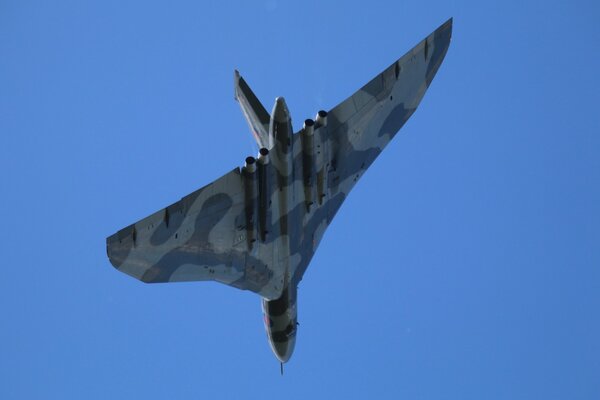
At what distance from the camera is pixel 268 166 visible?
22953 mm

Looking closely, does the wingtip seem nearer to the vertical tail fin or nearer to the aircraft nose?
the vertical tail fin

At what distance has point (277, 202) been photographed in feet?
80.0

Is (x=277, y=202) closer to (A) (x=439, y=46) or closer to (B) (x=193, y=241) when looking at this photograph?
(B) (x=193, y=241)

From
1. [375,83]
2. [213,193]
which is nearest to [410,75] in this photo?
[375,83]

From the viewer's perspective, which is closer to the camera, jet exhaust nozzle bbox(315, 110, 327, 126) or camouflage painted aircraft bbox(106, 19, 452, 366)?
camouflage painted aircraft bbox(106, 19, 452, 366)

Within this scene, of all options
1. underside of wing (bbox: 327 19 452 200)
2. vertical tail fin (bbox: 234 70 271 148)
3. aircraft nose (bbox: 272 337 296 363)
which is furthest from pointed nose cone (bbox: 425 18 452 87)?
aircraft nose (bbox: 272 337 296 363)

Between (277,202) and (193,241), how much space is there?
9.19 feet

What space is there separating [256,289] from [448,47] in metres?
10.5

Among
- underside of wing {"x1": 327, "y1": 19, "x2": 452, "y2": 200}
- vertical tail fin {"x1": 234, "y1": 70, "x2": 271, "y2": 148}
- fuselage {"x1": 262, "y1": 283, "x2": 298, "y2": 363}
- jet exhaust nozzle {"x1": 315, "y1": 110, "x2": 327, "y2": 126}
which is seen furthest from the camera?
fuselage {"x1": 262, "y1": 283, "x2": 298, "y2": 363}

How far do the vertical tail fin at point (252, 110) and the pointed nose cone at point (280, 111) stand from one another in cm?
335

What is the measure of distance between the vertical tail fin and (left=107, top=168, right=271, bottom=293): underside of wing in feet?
9.59

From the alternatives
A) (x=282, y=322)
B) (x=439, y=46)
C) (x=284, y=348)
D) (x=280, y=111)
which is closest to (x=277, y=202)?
(x=280, y=111)

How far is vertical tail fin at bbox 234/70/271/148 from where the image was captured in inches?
1012

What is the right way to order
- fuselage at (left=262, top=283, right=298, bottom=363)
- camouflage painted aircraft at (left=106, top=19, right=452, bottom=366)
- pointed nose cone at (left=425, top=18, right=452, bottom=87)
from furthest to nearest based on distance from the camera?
fuselage at (left=262, top=283, right=298, bottom=363)
pointed nose cone at (left=425, top=18, right=452, bottom=87)
camouflage painted aircraft at (left=106, top=19, right=452, bottom=366)
